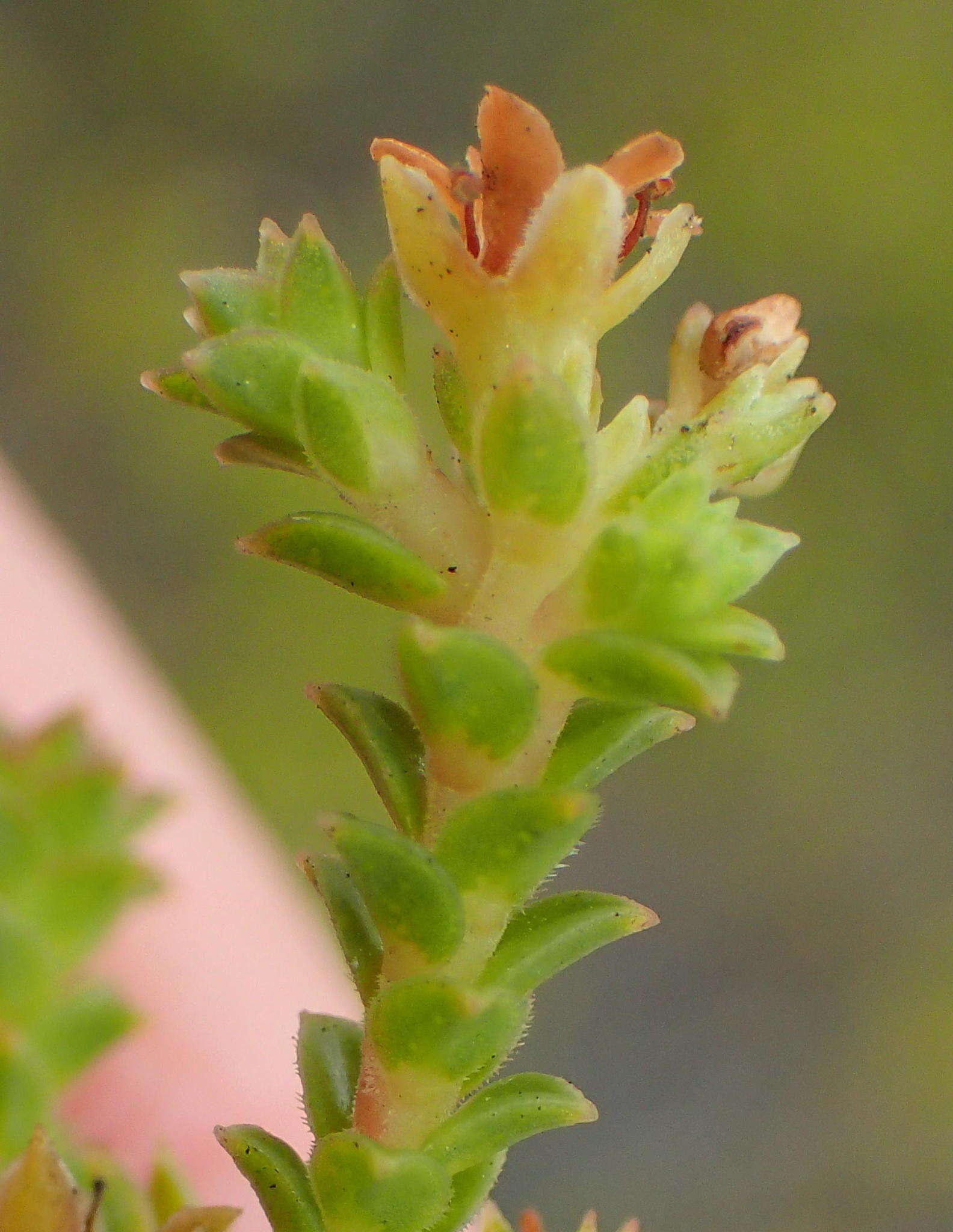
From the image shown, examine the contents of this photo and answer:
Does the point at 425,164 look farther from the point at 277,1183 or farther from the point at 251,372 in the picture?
the point at 277,1183

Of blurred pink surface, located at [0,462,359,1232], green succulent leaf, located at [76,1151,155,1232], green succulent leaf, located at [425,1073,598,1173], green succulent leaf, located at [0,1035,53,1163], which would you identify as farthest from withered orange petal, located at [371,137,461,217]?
blurred pink surface, located at [0,462,359,1232]

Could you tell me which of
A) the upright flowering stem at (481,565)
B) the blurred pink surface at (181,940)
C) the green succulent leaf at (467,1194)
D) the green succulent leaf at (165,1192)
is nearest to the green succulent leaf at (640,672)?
the upright flowering stem at (481,565)

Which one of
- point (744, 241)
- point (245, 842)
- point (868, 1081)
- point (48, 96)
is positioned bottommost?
point (868, 1081)

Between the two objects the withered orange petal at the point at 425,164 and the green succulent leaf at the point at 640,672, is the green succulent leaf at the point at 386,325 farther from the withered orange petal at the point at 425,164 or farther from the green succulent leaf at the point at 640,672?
the green succulent leaf at the point at 640,672

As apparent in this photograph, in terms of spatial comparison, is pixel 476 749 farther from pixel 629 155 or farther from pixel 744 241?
pixel 744 241

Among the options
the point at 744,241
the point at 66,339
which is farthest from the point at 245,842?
the point at 744,241

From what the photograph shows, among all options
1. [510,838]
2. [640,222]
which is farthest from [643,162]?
[510,838]
